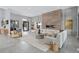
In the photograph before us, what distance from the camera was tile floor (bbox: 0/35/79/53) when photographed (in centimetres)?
299

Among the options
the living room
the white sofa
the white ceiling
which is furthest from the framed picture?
the white sofa

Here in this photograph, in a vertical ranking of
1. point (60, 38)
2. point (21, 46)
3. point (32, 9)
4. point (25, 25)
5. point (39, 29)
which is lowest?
point (21, 46)

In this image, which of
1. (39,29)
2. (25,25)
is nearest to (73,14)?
(39,29)

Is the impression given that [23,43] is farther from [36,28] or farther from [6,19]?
[6,19]

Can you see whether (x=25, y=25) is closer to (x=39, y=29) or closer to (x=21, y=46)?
(x=39, y=29)

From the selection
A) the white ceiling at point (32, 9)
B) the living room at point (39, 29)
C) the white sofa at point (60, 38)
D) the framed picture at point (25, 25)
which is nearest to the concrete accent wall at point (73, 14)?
the living room at point (39, 29)

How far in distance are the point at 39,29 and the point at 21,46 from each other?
0.72 meters

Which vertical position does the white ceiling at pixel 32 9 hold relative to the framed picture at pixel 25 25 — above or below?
above

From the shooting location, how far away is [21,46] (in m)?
3.07

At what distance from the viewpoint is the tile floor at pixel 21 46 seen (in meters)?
2.99

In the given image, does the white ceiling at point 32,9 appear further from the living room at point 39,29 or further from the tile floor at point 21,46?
the tile floor at point 21,46
